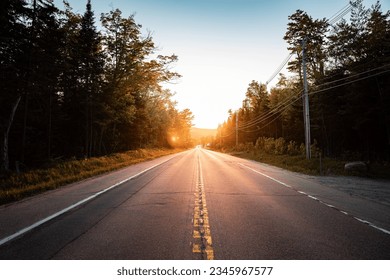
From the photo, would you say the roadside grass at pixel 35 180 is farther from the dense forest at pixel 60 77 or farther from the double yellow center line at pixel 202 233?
the double yellow center line at pixel 202 233

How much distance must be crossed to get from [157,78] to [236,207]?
21379 millimetres

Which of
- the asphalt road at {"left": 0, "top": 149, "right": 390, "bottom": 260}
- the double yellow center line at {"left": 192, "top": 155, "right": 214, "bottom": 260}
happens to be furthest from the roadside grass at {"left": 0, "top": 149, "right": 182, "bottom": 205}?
the double yellow center line at {"left": 192, "top": 155, "right": 214, "bottom": 260}

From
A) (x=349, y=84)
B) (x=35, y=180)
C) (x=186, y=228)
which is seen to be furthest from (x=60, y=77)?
(x=349, y=84)

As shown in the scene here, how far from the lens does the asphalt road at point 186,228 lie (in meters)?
3.59

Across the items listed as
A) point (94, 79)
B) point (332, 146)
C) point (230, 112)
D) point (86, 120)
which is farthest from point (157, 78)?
point (230, 112)

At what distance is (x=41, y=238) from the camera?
161 inches

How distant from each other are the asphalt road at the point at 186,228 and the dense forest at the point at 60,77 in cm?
908

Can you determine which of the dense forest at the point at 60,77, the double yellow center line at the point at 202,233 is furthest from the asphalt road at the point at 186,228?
the dense forest at the point at 60,77

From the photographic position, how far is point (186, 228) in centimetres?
464

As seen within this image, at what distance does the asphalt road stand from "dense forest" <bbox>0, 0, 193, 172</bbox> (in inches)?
358

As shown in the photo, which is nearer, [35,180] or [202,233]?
[202,233]

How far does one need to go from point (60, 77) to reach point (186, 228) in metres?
19.7

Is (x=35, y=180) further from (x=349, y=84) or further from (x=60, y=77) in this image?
(x=349, y=84)

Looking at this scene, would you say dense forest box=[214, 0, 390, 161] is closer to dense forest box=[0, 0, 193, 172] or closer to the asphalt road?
the asphalt road
